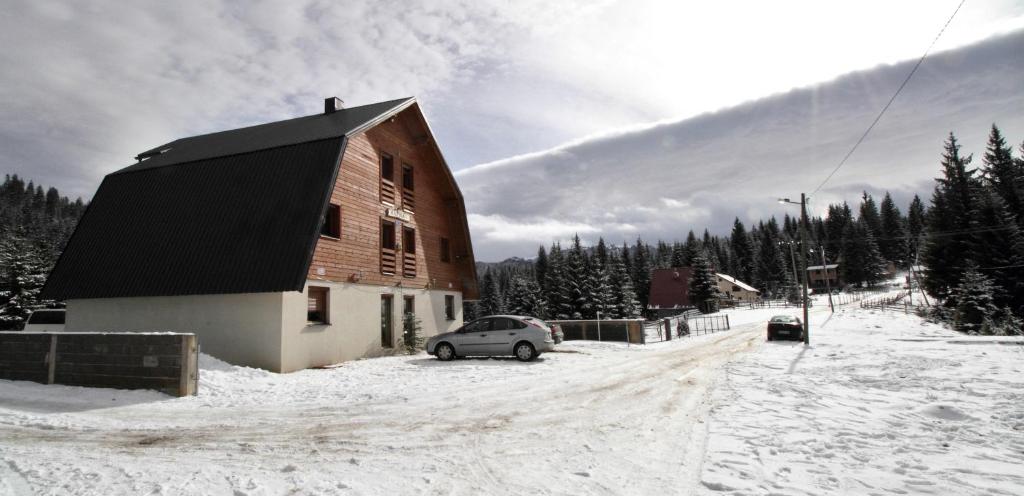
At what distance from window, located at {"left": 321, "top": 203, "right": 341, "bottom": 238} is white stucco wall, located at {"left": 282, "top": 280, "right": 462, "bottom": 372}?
175 centimetres

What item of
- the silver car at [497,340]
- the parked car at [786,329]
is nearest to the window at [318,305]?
the silver car at [497,340]

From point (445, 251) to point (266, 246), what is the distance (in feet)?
34.3

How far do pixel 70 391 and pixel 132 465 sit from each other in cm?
699

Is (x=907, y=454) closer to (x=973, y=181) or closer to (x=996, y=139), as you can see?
(x=973, y=181)

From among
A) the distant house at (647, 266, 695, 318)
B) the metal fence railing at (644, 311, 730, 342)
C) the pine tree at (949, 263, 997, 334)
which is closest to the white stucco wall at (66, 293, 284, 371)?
the metal fence railing at (644, 311, 730, 342)

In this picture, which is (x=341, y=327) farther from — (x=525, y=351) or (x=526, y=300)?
(x=526, y=300)

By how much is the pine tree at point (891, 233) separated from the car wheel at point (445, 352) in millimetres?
112348

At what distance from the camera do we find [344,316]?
1614cm

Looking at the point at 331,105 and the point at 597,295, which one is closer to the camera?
the point at 331,105

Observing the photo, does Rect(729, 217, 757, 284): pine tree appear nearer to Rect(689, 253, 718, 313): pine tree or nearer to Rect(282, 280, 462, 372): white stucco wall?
Rect(689, 253, 718, 313): pine tree

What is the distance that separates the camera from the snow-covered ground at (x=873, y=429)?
4703 mm

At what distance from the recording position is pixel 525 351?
15.5 meters

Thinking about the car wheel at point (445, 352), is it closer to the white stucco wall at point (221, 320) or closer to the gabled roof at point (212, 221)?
the white stucco wall at point (221, 320)

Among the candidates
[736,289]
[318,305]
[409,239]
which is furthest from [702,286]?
[318,305]
